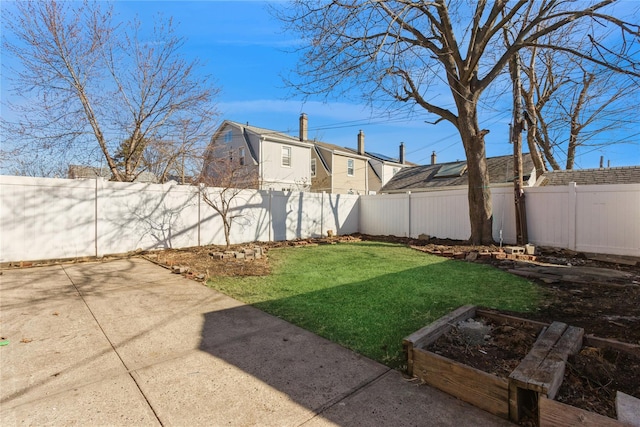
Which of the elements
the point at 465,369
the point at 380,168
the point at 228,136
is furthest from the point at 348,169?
the point at 465,369

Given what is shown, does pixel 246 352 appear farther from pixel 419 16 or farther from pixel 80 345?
pixel 419 16

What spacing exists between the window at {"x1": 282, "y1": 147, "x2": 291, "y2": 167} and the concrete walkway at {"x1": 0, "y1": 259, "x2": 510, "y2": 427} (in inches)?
648

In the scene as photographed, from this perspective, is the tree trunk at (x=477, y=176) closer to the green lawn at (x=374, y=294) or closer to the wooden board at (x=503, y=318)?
the green lawn at (x=374, y=294)

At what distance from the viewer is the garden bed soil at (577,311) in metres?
1.86

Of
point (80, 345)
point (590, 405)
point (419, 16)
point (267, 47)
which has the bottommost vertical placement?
point (80, 345)

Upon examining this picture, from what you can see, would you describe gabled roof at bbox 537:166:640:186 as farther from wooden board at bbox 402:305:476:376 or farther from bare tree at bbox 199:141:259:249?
wooden board at bbox 402:305:476:376

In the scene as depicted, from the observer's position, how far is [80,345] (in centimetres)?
276

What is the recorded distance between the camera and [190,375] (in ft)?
7.38

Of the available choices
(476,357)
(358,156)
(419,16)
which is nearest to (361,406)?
(476,357)

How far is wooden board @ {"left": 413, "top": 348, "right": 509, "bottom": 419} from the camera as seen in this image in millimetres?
1785

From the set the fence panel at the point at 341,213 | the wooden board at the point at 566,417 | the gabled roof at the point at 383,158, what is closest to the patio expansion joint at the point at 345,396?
the wooden board at the point at 566,417

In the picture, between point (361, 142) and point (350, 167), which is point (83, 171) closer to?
point (350, 167)

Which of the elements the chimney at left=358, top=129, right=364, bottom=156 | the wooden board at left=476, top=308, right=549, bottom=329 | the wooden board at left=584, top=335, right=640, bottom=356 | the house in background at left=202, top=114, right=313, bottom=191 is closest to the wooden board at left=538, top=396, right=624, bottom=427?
the wooden board at left=584, top=335, right=640, bottom=356

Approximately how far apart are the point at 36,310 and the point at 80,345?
62.2 inches
